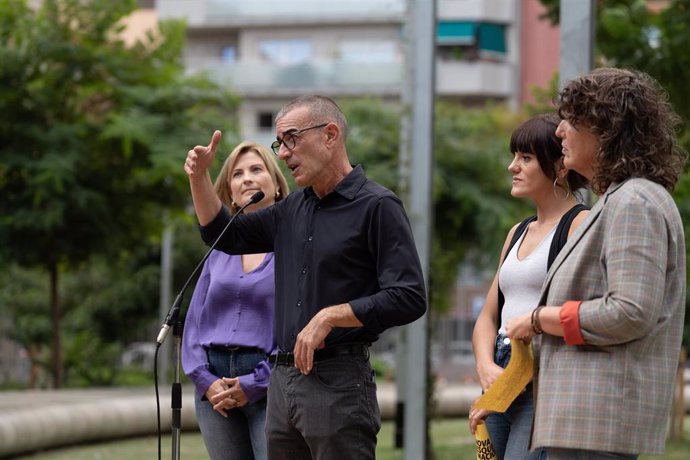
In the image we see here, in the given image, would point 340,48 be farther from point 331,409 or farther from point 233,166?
point 331,409

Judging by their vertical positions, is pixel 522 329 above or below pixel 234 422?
above

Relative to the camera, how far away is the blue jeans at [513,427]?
Result: 4480 mm

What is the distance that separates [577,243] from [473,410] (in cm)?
81

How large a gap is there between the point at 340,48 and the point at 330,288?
42.7 m

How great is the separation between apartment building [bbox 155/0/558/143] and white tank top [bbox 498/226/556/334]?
129 feet

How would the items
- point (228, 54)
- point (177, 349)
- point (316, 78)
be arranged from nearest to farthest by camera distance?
point (177, 349) < point (316, 78) < point (228, 54)

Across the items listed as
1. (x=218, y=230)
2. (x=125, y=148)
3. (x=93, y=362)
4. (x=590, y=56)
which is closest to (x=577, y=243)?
(x=218, y=230)

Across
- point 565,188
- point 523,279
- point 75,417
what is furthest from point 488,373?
point 75,417

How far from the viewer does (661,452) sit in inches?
150

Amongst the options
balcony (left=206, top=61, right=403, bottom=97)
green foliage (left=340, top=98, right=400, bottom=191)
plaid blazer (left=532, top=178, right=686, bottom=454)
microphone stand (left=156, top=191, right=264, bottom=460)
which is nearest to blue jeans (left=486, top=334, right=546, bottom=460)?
plaid blazer (left=532, top=178, right=686, bottom=454)

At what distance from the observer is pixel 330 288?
4.61 m

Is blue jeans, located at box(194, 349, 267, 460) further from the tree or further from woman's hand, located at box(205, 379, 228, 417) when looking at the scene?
the tree

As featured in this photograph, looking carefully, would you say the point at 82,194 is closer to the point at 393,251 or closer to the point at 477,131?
the point at 477,131

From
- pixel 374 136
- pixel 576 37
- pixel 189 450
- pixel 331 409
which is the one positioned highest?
pixel 576 37
